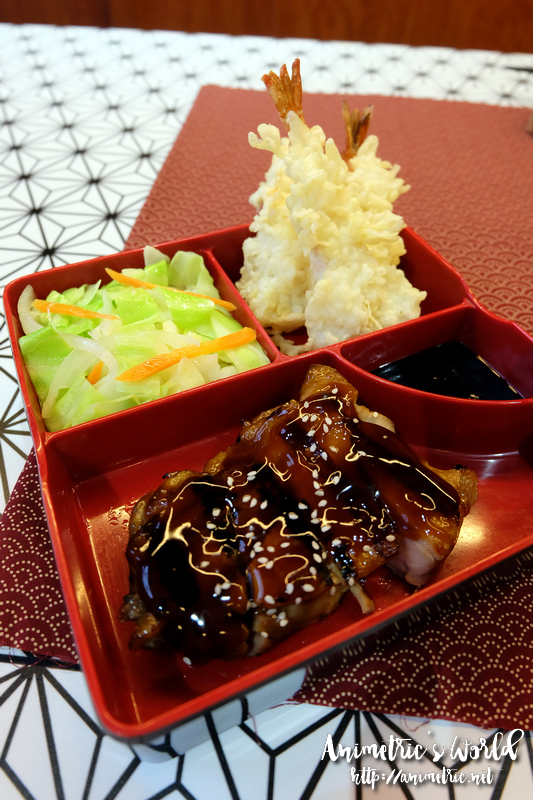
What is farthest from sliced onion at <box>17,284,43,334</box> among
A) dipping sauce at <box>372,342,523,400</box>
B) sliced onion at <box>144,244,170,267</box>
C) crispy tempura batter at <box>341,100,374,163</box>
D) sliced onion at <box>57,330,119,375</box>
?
crispy tempura batter at <box>341,100,374,163</box>

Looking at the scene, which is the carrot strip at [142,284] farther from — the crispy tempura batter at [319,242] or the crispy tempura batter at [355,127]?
the crispy tempura batter at [355,127]

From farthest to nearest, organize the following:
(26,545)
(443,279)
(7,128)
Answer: (7,128)
(443,279)
(26,545)

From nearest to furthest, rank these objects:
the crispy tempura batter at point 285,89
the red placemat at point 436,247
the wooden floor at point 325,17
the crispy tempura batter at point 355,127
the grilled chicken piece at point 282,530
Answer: the grilled chicken piece at point 282,530 < the red placemat at point 436,247 < the crispy tempura batter at point 285,89 < the crispy tempura batter at point 355,127 < the wooden floor at point 325,17

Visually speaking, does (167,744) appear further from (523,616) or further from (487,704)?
(523,616)

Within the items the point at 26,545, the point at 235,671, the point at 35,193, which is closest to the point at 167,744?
the point at 235,671

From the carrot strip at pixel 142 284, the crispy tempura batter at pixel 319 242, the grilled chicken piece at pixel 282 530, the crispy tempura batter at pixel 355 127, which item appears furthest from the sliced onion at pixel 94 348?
the crispy tempura batter at pixel 355 127

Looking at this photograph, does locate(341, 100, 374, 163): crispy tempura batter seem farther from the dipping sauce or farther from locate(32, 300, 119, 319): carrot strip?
locate(32, 300, 119, 319): carrot strip
